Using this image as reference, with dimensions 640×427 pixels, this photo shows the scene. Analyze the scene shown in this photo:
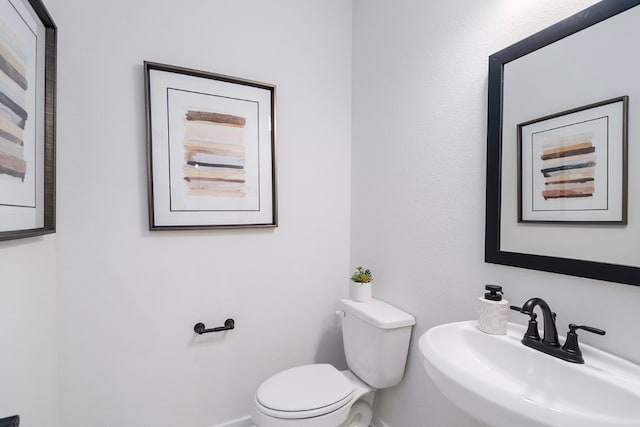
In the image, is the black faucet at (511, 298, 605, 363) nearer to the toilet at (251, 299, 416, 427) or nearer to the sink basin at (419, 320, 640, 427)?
the sink basin at (419, 320, 640, 427)

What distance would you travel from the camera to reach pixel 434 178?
129cm

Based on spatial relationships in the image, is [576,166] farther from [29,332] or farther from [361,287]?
Result: [29,332]

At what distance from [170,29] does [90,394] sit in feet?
5.56

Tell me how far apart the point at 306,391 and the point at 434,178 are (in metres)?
1.08

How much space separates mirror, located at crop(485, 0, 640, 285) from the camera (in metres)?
0.74

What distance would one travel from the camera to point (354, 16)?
181cm

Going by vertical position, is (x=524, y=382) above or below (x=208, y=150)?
below

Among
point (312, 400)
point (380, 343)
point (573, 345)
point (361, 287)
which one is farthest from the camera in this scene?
point (361, 287)

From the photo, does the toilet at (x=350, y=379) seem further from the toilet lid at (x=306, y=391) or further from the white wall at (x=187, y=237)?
the white wall at (x=187, y=237)

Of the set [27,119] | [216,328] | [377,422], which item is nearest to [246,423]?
[216,328]

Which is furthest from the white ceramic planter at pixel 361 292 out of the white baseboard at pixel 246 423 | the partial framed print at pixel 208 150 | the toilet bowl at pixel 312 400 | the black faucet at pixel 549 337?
the black faucet at pixel 549 337

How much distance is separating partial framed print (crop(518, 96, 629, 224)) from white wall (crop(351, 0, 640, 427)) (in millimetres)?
162

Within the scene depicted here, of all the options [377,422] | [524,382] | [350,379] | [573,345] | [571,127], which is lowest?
[377,422]

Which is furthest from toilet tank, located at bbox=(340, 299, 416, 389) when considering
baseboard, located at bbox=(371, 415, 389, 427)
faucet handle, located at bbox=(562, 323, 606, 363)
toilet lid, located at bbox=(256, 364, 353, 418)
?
faucet handle, located at bbox=(562, 323, 606, 363)
